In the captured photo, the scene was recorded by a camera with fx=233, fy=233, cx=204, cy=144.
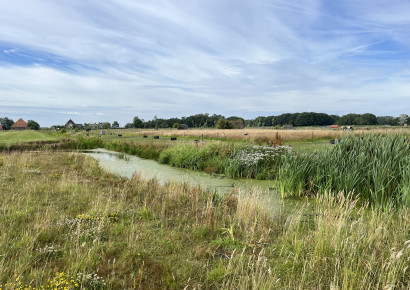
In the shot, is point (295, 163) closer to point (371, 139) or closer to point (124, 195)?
point (371, 139)

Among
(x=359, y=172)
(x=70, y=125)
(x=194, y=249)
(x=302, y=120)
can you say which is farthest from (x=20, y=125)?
(x=302, y=120)

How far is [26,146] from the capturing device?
66.7 ft

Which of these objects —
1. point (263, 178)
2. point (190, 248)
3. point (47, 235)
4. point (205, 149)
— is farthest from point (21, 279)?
point (205, 149)

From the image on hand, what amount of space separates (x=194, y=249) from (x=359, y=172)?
15.2 feet

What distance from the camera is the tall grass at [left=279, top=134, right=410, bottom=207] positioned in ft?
17.4

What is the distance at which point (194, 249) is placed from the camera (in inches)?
143

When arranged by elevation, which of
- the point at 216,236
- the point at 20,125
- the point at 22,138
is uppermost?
the point at 20,125

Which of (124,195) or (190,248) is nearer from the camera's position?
(190,248)

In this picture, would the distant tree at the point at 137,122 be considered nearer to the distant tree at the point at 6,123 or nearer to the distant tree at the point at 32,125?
the distant tree at the point at 32,125

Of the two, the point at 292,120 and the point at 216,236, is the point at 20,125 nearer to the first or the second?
the point at 216,236

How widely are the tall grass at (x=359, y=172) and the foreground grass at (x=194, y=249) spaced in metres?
0.87

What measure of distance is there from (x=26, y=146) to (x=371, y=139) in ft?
80.4

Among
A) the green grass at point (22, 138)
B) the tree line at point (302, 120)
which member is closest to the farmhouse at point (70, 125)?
the tree line at point (302, 120)

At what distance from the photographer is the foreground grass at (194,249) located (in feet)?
8.96
